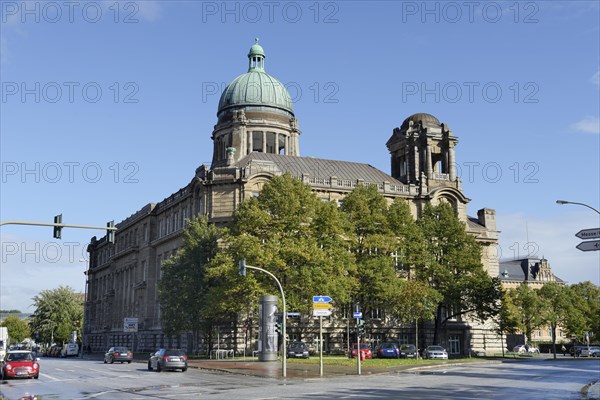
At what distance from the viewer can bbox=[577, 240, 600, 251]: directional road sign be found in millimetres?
23125

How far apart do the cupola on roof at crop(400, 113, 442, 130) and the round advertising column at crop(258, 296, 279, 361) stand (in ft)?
132

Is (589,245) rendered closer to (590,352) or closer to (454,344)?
(454,344)

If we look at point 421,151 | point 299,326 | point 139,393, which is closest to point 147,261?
point 299,326

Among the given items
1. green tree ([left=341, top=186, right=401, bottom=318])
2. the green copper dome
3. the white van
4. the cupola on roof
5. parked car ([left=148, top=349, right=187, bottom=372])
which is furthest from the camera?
the white van

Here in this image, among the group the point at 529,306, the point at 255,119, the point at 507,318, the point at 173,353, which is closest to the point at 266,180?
the point at 255,119

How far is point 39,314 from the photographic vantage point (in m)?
132

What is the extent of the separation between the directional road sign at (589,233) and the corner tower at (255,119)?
63200mm

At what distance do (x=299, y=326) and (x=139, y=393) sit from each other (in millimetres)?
44409

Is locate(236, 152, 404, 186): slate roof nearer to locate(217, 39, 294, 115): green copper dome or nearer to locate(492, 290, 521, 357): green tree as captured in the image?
locate(217, 39, 294, 115): green copper dome

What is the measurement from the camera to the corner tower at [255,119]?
286 ft

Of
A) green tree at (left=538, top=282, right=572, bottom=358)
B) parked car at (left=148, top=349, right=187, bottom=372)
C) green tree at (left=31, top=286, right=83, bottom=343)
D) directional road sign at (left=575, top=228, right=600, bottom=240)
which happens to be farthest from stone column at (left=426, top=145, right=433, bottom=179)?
green tree at (left=31, top=286, right=83, bottom=343)

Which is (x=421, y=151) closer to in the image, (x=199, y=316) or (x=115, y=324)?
(x=199, y=316)

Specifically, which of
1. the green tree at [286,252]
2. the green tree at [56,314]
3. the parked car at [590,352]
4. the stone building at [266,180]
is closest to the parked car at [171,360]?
the green tree at [286,252]

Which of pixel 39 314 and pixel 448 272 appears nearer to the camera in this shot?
pixel 448 272
